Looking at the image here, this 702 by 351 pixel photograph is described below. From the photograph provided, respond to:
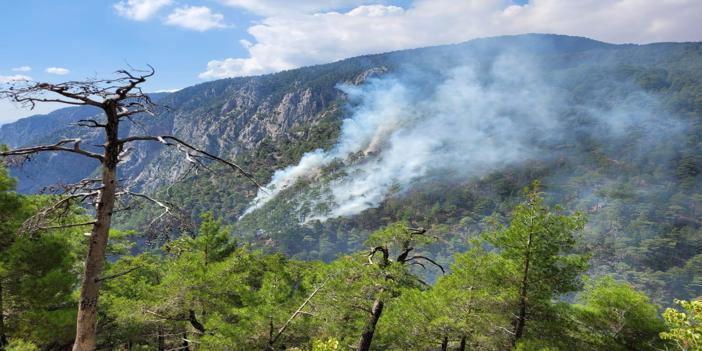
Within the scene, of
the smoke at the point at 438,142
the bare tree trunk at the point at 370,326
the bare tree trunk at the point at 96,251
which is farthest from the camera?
the smoke at the point at 438,142

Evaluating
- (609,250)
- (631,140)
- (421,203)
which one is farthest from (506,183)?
(631,140)

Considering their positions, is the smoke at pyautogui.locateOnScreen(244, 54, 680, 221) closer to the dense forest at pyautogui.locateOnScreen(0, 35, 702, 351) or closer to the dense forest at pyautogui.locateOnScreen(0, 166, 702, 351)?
the dense forest at pyautogui.locateOnScreen(0, 35, 702, 351)

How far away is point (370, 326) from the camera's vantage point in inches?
457

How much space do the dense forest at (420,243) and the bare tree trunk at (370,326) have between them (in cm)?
6

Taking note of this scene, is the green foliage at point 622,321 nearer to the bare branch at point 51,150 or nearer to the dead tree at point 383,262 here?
the dead tree at point 383,262

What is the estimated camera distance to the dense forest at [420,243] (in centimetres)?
1088

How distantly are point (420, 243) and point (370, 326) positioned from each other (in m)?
2.74

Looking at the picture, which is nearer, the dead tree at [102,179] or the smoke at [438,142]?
the dead tree at [102,179]

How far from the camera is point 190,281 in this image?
523 inches

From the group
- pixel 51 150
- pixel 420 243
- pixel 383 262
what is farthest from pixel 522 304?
pixel 51 150

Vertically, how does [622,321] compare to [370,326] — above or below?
below

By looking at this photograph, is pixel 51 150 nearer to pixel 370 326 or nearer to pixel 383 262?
pixel 383 262

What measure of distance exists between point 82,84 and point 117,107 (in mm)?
496

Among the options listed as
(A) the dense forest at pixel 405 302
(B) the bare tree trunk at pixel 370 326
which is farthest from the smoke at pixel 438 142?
(B) the bare tree trunk at pixel 370 326
